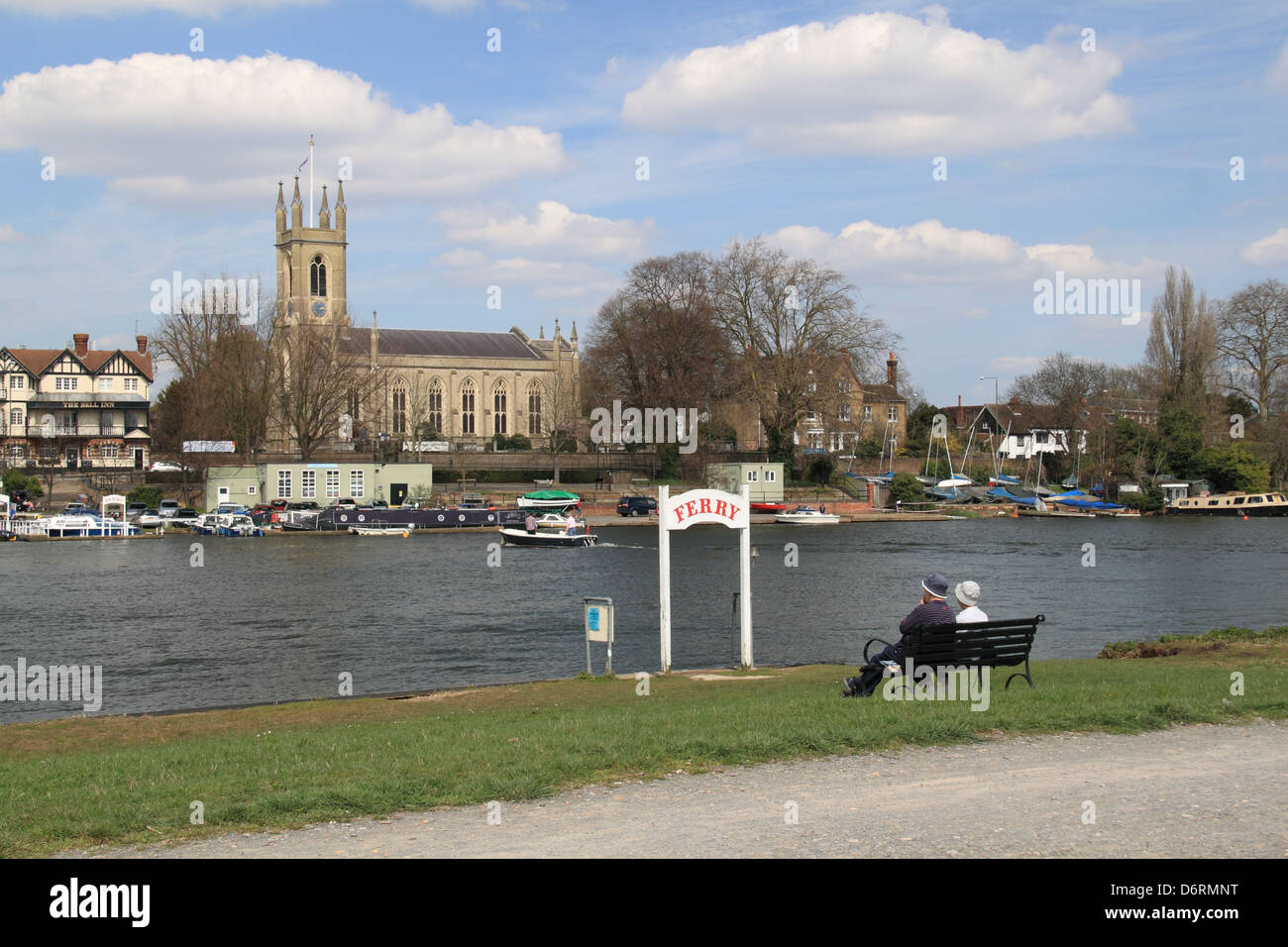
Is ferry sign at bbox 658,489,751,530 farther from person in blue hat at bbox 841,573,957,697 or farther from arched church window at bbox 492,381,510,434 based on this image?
arched church window at bbox 492,381,510,434

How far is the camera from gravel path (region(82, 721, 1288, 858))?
770 cm

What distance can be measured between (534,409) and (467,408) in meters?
8.64

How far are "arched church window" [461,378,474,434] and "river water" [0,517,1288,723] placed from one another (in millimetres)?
65934

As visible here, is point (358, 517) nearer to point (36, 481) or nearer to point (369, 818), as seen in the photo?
point (36, 481)

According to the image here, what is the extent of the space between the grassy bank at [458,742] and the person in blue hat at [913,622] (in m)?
0.47

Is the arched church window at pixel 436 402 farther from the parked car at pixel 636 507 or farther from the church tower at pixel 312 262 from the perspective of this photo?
the parked car at pixel 636 507

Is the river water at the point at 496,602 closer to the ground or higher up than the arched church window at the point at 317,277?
closer to the ground

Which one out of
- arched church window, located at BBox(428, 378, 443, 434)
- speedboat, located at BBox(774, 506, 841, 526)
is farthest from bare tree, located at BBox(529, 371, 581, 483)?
speedboat, located at BBox(774, 506, 841, 526)

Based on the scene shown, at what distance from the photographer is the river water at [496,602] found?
27078mm

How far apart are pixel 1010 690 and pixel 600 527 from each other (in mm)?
71055

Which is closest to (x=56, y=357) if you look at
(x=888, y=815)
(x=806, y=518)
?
(x=806, y=518)
